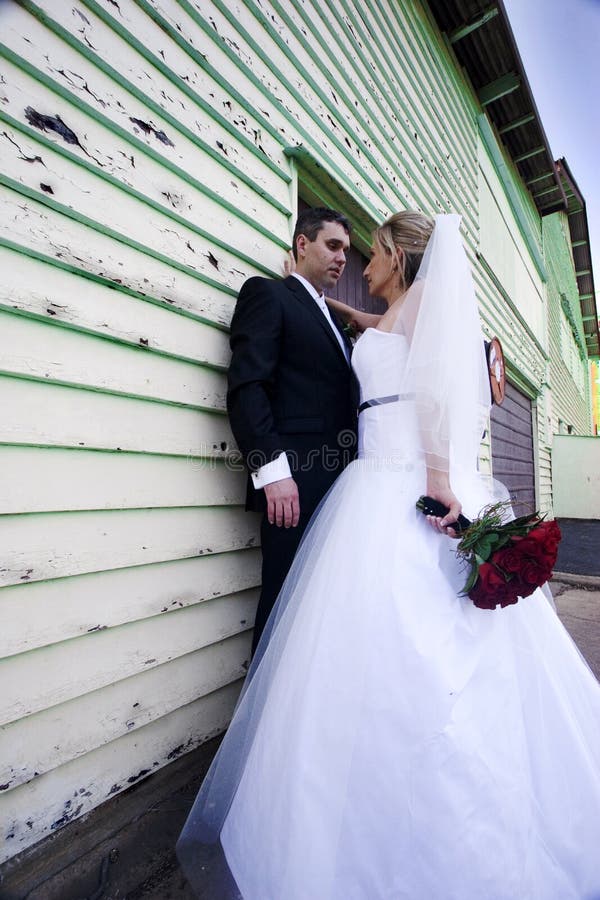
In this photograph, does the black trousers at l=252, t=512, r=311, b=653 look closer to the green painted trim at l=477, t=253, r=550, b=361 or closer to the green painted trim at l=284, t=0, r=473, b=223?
the green painted trim at l=284, t=0, r=473, b=223

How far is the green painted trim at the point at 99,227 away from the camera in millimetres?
1202

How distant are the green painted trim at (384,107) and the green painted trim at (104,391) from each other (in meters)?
1.93

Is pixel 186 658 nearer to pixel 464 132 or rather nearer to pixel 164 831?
pixel 164 831

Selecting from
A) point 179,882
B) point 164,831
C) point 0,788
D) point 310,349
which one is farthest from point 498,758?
point 310,349

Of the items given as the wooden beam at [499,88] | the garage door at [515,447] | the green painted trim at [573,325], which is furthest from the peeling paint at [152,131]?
the green painted trim at [573,325]

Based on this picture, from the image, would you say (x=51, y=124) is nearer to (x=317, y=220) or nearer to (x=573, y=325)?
(x=317, y=220)

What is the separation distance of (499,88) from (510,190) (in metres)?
1.51

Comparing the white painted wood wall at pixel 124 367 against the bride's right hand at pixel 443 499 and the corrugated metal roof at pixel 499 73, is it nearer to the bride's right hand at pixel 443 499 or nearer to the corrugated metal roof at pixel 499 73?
the bride's right hand at pixel 443 499

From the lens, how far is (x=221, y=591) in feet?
5.81

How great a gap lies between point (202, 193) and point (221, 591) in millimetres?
1526

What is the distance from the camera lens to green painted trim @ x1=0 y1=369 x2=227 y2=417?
1.20 metres

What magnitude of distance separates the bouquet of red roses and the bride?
0.08 meters

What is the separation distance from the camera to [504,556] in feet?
3.89

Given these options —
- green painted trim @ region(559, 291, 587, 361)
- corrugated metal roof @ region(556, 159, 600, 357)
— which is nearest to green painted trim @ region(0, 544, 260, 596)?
corrugated metal roof @ region(556, 159, 600, 357)
